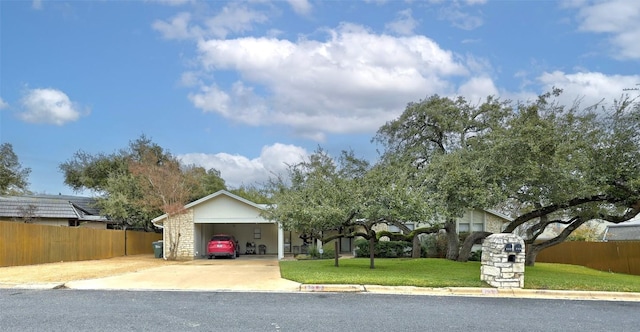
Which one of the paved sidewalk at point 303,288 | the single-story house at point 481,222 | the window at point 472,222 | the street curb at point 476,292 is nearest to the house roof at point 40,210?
the paved sidewalk at point 303,288

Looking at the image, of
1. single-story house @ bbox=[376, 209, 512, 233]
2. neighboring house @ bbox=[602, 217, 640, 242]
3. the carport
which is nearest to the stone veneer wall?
the carport

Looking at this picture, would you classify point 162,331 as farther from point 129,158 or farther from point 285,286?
point 129,158

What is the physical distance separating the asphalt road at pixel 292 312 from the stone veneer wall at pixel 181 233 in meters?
15.4

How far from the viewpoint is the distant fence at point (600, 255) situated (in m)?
24.4

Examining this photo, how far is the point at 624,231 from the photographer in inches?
1457

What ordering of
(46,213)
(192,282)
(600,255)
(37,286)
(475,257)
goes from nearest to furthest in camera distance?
(37,286) → (192,282) → (475,257) → (600,255) → (46,213)

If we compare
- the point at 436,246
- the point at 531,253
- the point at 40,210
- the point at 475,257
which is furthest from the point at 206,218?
the point at 531,253

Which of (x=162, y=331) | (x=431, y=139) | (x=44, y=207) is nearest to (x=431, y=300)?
(x=162, y=331)

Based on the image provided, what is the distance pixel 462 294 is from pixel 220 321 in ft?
22.9

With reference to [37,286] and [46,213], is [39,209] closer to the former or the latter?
[46,213]

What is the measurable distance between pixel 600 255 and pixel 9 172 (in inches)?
1593

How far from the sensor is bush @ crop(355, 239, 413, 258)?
27891mm

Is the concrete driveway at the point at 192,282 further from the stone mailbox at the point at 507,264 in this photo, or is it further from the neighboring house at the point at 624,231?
the neighboring house at the point at 624,231

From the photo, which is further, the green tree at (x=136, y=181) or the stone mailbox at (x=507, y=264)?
the green tree at (x=136, y=181)
